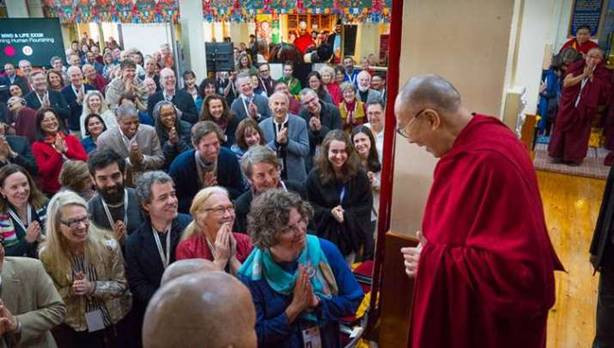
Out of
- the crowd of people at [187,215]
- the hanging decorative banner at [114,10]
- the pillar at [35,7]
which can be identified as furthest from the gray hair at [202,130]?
the pillar at [35,7]

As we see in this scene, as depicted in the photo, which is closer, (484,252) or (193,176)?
(484,252)

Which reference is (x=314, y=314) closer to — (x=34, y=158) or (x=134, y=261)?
(x=134, y=261)

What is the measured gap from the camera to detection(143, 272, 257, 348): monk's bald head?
0.91 metres

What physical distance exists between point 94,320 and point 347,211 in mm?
1599

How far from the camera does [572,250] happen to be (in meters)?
4.19

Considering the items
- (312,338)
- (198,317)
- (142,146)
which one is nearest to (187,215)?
(312,338)

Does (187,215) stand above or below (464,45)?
below

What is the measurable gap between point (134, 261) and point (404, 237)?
A: 1476 millimetres

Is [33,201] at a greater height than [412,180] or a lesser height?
lesser

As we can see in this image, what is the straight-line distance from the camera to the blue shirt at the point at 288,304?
1.79m

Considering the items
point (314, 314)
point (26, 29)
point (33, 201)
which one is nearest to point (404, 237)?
point (314, 314)

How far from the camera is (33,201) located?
2900mm

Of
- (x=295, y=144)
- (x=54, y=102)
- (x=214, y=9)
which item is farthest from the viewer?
(x=214, y=9)

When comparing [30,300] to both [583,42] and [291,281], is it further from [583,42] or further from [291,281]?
[583,42]
